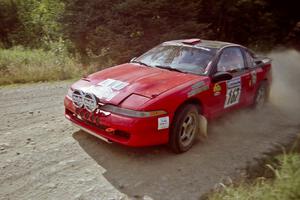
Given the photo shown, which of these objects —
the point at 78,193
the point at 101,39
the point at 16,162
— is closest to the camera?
the point at 78,193

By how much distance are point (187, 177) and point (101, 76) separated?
2043mm

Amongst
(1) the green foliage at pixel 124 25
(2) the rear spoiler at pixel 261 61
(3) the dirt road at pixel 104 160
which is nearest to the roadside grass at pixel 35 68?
(1) the green foliage at pixel 124 25

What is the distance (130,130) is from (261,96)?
13.2ft

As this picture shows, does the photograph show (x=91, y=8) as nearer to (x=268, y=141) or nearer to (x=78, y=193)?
(x=268, y=141)

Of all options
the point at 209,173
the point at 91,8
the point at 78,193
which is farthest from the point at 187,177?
the point at 91,8

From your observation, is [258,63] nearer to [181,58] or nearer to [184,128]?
[181,58]

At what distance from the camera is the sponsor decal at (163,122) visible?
14.0ft

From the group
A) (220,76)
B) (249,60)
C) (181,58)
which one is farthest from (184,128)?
(249,60)

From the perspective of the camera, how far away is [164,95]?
14.2 ft

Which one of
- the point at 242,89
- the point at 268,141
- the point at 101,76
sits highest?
the point at 101,76

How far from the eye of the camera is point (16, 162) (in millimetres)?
4121

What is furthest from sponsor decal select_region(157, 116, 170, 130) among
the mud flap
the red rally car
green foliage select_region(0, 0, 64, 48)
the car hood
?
green foliage select_region(0, 0, 64, 48)

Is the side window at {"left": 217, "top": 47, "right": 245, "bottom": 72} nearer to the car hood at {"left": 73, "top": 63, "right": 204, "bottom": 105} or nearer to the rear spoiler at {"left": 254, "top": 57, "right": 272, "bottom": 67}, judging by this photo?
the rear spoiler at {"left": 254, "top": 57, "right": 272, "bottom": 67}

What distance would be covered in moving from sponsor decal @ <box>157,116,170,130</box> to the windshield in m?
1.16
